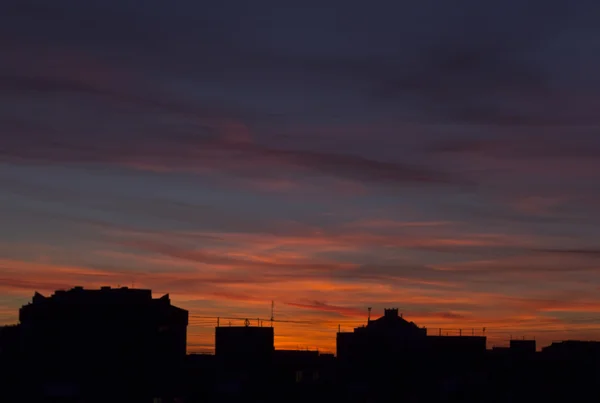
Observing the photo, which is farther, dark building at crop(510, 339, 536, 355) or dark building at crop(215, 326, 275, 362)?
dark building at crop(510, 339, 536, 355)

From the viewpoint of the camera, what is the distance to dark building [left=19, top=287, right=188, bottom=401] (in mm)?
134000

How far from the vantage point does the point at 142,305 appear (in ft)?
472

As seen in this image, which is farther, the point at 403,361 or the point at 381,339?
the point at 381,339

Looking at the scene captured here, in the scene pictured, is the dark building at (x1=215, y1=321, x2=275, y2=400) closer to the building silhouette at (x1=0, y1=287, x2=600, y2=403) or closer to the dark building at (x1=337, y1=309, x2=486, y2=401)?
the building silhouette at (x1=0, y1=287, x2=600, y2=403)

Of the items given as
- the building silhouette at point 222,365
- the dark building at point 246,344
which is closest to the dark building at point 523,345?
the building silhouette at point 222,365

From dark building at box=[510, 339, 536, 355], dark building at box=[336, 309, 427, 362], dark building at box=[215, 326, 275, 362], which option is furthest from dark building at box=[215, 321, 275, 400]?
dark building at box=[510, 339, 536, 355]

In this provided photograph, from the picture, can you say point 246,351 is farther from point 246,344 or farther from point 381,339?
point 381,339

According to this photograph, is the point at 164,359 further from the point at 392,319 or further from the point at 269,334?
the point at 392,319

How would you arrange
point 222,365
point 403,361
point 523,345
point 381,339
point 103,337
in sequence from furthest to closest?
point 523,345
point 381,339
point 403,361
point 222,365
point 103,337

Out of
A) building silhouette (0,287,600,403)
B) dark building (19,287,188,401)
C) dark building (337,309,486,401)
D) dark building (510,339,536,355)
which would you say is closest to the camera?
building silhouette (0,287,600,403)

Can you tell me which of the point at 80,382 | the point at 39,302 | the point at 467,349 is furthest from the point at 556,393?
the point at 39,302

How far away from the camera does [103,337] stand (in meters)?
140

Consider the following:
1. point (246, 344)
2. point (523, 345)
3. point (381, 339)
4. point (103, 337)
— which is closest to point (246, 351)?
point (246, 344)

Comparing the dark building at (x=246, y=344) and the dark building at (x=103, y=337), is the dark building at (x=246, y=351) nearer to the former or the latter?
the dark building at (x=246, y=344)
